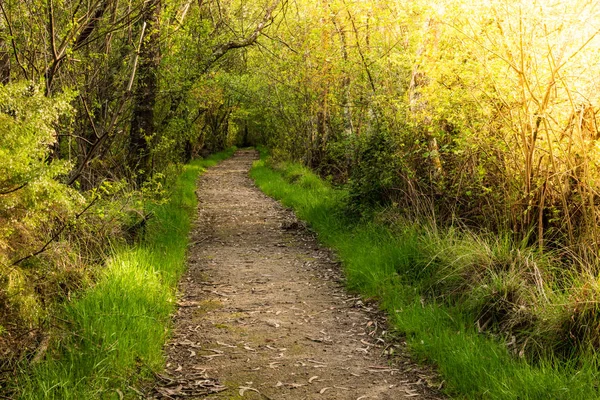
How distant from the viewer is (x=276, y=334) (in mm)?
6043

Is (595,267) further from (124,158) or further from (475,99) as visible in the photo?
(124,158)

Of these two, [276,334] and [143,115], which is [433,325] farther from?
[143,115]

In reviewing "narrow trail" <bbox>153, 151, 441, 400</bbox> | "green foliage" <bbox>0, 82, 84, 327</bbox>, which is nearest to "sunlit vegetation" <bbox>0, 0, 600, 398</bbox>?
"green foliage" <bbox>0, 82, 84, 327</bbox>

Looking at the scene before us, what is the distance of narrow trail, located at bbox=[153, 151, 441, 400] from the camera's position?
191 inches

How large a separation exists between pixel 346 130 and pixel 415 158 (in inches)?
236

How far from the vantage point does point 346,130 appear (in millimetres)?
15078

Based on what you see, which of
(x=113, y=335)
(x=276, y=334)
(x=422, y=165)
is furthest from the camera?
(x=422, y=165)

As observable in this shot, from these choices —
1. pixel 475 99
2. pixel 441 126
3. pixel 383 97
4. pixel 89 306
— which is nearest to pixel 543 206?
pixel 475 99

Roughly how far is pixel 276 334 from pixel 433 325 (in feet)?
5.32

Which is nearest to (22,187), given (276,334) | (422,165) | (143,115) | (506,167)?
(276,334)

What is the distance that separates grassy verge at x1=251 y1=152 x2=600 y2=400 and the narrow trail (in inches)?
9.4

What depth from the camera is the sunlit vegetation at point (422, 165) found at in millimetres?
4477

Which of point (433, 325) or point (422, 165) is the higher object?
point (422, 165)

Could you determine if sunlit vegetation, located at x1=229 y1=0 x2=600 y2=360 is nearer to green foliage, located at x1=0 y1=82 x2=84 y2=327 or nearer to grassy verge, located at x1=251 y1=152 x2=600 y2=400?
grassy verge, located at x1=251 y1=152 x2=600 y2=400
